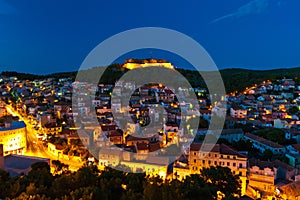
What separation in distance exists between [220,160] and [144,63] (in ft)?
77.4

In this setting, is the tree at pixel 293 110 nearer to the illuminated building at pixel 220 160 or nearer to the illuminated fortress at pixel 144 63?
the illuminated building at pixel 220 160

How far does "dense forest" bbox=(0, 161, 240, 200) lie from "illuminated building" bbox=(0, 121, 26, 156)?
536 centimetres

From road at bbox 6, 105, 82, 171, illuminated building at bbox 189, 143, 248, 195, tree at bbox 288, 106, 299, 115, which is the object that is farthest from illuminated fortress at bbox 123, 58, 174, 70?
illuminated building at bbox 189, 143, 248, 195

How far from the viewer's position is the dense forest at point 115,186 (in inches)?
208

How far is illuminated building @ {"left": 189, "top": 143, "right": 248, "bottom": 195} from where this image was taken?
773 centimetres

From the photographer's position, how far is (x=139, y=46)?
8133 mm

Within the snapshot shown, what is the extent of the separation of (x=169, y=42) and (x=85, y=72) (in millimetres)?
19218

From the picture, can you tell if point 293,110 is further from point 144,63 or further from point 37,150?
point 144,63

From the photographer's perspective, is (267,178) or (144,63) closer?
(267,178)

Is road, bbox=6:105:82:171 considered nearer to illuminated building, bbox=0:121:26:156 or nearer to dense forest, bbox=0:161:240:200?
illuminated building, bbox=0:121:26:156

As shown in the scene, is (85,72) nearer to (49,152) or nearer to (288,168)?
(49,152)

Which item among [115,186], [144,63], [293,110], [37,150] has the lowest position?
[37,150]

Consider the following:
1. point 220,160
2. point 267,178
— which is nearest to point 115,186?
point 220,160

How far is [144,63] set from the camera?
101 ft
